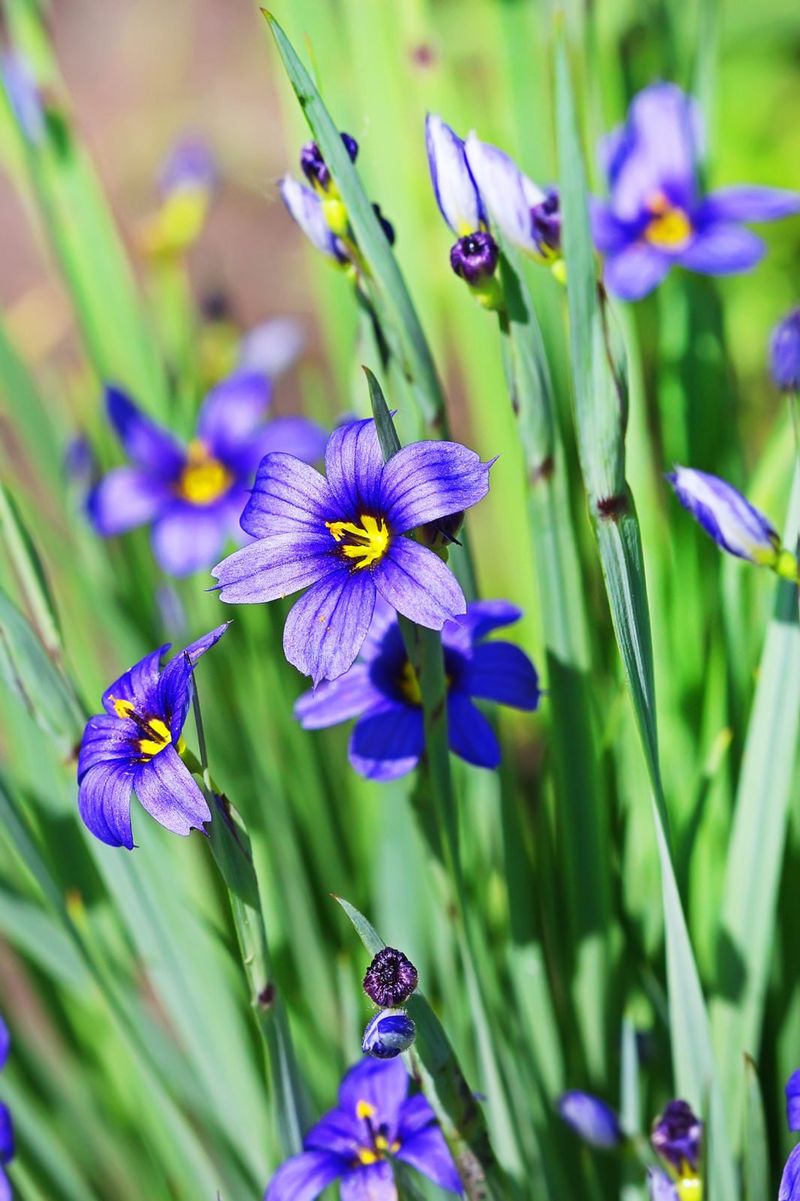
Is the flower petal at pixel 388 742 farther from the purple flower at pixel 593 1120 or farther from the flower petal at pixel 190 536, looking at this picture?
the flower petal at pixel 190 536

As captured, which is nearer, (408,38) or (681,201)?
(681,201)

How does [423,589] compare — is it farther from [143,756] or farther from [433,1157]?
[433,1157]

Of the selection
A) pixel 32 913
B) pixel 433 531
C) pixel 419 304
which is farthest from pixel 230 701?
pixel 433 531

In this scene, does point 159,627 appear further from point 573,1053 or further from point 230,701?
point 573,1053

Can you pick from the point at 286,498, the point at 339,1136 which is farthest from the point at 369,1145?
the point at 286,498

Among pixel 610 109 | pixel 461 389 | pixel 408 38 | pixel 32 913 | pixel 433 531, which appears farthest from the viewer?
pixel 461 389

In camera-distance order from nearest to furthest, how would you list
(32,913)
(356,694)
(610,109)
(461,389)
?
1. (356,694)
2. (32,913)
3. (610,109)
4. (461,389)

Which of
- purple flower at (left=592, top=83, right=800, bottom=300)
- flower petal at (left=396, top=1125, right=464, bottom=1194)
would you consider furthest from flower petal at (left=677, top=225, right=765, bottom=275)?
flower petal at (left=396, top=1125, right=464, bottom=1194)
